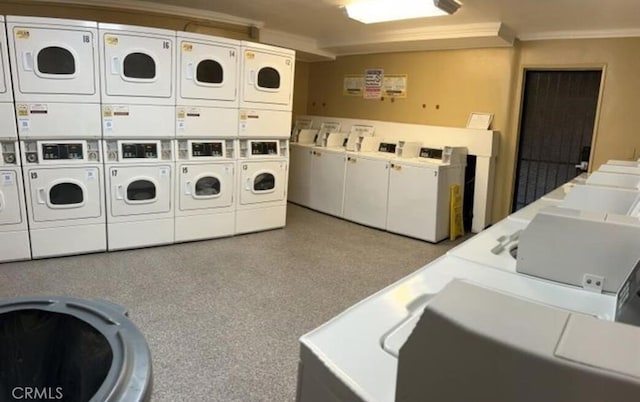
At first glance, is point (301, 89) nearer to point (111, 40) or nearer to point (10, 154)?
point (111, 40)

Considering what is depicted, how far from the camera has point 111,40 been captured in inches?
151

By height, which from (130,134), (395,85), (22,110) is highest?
(395,85)

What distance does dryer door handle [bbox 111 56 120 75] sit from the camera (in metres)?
3.86

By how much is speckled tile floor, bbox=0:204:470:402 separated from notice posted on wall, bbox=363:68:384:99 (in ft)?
7.93

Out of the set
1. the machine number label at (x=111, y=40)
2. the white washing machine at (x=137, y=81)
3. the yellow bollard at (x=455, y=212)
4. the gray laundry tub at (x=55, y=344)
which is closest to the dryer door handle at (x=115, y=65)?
the white washing machine at (x=137, y=81)

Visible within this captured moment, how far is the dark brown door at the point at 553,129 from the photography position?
4.93m

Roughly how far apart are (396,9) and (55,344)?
3.87m

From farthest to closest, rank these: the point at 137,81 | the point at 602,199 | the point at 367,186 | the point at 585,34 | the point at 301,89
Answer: the point at 301,89 → the point at 367,186 → the point at 585,34 → the point at 137,81 → the point at 602,199

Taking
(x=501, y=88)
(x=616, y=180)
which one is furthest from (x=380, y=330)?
(x=501, y=88)

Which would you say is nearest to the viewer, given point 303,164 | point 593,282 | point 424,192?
point 593,282

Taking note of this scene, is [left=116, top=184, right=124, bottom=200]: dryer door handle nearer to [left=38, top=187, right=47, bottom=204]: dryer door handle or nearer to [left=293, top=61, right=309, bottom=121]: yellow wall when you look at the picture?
[left=38, top=187, right=47, bottom=204]: dryer door handle

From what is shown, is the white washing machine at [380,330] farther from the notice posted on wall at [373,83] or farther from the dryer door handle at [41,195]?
the notice posted on wall at [373,83]

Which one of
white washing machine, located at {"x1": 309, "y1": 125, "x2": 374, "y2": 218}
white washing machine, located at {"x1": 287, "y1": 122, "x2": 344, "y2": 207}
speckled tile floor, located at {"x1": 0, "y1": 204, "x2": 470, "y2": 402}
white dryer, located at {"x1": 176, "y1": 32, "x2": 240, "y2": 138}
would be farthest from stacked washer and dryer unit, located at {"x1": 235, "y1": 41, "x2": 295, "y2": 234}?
white washing machine, located at {"x1": 287, "y1": 122, "x2": 344, "y2": 207}

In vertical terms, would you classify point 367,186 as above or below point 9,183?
below
